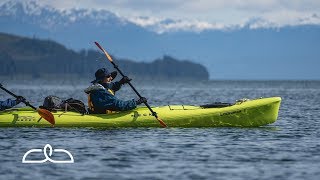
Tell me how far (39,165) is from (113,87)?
890 centimetres

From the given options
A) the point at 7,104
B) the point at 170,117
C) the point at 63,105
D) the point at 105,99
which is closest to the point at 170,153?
the point at 105,99

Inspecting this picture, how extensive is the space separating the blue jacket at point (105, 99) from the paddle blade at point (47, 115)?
1.49 meters

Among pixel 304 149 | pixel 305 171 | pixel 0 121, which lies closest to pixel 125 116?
pixel 0 121

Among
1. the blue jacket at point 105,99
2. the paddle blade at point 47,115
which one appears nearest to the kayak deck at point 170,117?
the paddle blade at point 47,115

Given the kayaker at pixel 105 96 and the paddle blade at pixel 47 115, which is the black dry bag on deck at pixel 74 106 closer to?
the kayaker at pixel 105 96

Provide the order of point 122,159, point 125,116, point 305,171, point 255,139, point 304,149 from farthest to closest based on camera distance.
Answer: point 125,116 → point 255,139 → point 304,149 → point 122,159 → point 305,171

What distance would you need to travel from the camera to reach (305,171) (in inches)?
724

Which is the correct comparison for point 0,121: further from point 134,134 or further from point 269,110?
point 269,110

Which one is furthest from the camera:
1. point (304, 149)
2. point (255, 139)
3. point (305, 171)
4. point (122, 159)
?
point (255, 139)

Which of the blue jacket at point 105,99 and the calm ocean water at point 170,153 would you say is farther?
the blue jacket at point 105,99

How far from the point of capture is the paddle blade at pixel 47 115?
88.9ft

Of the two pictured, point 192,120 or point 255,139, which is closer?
point 255,139

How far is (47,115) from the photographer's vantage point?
27.3m

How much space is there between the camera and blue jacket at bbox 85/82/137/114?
26516 mm
